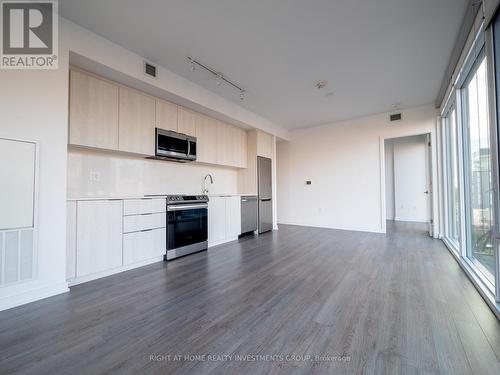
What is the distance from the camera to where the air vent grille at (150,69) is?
3.01 m

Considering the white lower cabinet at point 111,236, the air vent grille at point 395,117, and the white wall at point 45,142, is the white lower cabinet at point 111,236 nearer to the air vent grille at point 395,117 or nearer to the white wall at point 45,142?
the white wall at point 45,142

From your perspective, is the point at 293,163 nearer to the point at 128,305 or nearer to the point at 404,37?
the point at 404,37

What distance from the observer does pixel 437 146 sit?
179 inches

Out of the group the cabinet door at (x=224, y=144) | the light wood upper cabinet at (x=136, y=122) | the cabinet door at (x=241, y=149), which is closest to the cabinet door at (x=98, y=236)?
the light wood upper cabinet at (x=136, y=122)

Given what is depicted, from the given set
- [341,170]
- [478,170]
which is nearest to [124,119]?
[478,170]

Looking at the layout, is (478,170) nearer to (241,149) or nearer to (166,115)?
(241,149)

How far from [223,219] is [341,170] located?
338 centimetres

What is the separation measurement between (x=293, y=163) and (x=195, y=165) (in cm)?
322

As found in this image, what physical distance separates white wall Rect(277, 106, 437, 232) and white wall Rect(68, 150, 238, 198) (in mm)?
2854

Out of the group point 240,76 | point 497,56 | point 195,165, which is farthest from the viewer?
point 195,165

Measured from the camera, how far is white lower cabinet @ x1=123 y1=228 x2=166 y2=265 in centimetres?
283

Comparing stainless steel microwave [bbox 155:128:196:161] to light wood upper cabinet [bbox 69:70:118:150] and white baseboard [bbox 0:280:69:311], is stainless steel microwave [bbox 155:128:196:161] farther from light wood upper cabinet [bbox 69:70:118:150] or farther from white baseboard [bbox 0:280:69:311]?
white baseboard [bbox 0:280:69:311]

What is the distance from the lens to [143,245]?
2.99 m

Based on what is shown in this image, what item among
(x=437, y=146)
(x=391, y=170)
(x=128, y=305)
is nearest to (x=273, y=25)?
(x=128, y=305)
